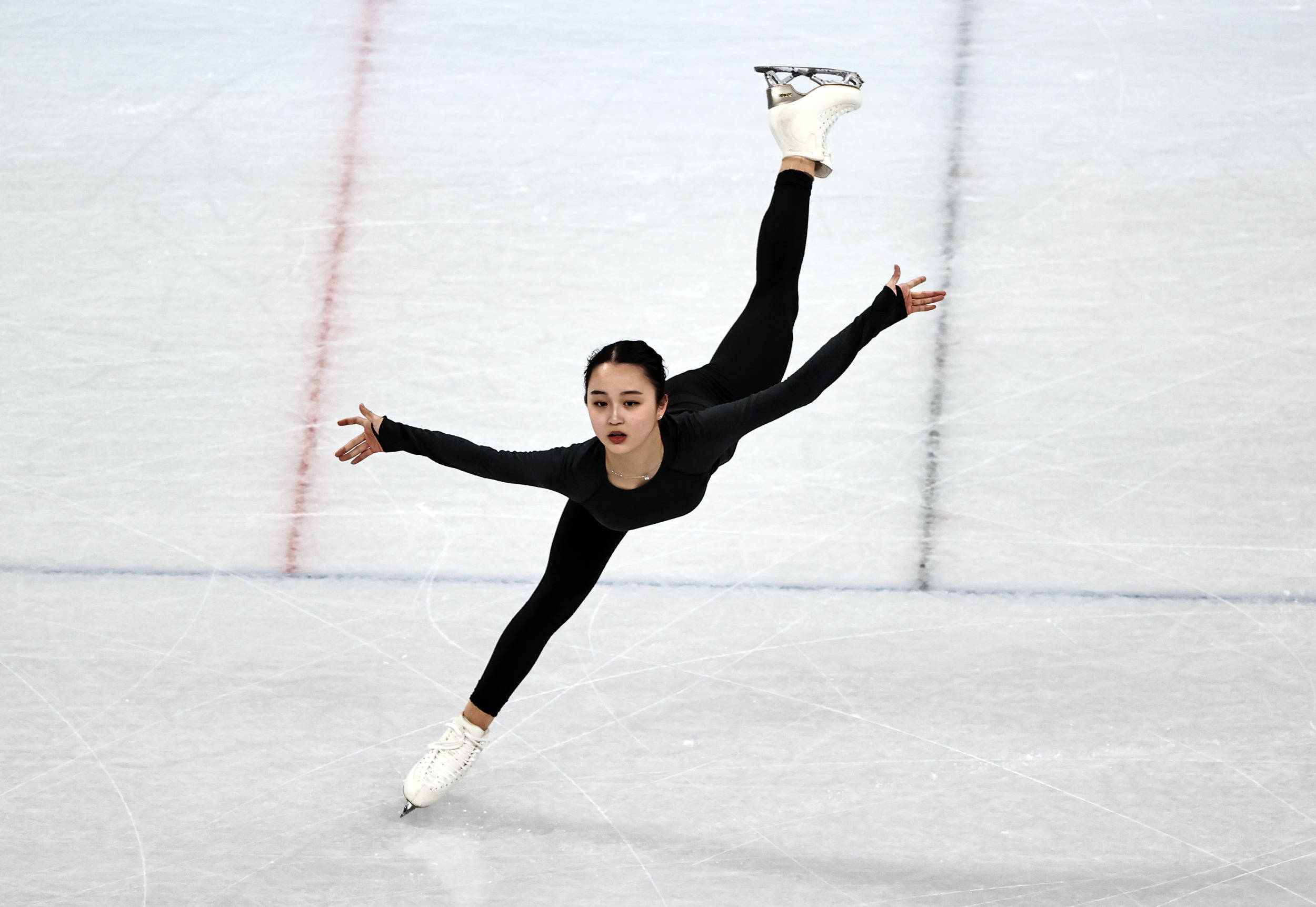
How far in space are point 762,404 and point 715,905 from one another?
3.27ft

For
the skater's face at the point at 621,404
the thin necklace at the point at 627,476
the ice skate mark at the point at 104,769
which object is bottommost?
the ice skate mark at the point at 104,769

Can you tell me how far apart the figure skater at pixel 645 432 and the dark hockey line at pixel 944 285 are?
66 centimetres

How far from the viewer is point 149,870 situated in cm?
291

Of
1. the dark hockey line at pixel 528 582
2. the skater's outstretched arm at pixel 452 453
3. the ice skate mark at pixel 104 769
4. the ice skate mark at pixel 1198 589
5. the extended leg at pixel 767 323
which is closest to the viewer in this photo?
the skater's outstretched arm at pixel 452 453

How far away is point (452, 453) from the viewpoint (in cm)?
267

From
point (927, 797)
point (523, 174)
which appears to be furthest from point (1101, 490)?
point (523, 174)

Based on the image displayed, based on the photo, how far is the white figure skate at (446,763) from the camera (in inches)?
118

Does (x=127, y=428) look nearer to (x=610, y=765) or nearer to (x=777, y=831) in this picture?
(x=610, y=765)

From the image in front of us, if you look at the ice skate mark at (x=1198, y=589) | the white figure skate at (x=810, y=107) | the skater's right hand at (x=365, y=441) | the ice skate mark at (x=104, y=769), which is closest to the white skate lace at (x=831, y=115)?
the white figure skate at (x=810, y=107)

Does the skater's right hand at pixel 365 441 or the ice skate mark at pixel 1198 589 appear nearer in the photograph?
the skater's right hand at pixel 365 441

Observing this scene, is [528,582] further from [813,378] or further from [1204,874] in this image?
[1204,874]

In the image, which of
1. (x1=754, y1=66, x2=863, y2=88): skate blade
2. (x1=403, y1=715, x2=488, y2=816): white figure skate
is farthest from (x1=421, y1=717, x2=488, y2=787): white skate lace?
(x1=754, y1=66, x2=863, y2=88): skate blade

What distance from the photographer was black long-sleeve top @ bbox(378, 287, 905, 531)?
269 cm

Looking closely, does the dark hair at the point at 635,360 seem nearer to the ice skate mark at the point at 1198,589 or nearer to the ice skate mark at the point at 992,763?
the ice skate mark at the point at 992,763
